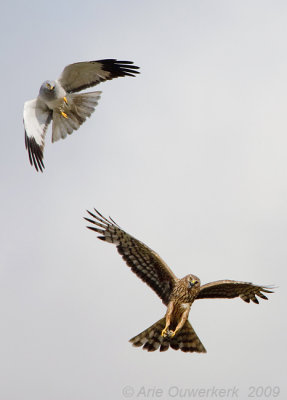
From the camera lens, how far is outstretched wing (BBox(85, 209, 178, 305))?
39.0 ft

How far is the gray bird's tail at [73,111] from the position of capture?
1630 cm

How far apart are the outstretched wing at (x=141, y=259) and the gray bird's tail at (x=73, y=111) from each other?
4.89 m

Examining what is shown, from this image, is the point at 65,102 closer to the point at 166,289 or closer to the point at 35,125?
the point at 35,125

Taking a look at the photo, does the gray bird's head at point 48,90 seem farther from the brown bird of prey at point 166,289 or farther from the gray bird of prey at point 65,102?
the brown bird of prey at point 166,289

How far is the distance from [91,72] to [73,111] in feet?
2.83


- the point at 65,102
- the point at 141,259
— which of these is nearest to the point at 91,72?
the point at 65,102

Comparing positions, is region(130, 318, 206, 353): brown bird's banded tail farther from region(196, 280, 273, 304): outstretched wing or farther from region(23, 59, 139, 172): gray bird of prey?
region(23, 59, 139, 172): gray bird of prey

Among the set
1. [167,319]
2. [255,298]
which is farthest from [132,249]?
[255,298]

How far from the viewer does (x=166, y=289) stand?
12.2 meters

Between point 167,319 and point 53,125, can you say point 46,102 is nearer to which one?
point 53,125

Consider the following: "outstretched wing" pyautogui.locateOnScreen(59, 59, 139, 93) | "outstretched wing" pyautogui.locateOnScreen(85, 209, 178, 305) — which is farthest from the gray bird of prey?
"outstretched wing" pyautogui.locateOnScreen(85, 209, 178, 305)

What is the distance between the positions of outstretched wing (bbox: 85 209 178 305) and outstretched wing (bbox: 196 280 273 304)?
20.9 inches

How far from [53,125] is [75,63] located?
60.0 inches

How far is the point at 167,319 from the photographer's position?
11812mm
